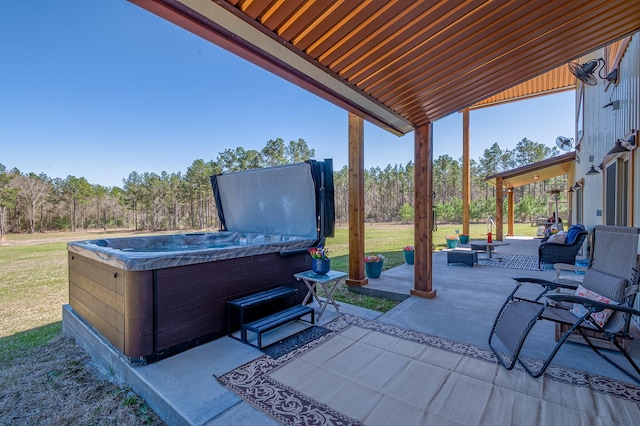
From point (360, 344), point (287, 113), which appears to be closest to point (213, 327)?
point (360, 344)

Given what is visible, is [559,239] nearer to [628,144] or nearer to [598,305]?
[628,144]

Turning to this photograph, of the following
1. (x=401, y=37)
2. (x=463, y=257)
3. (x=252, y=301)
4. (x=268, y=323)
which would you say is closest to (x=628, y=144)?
(x=401, y=37)

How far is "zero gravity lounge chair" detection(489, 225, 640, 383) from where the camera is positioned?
1.97 meters

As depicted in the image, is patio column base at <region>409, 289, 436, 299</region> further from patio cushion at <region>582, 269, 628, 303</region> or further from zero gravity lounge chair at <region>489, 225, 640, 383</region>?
patio cushion at <region>582, 269, 628, 303</region>

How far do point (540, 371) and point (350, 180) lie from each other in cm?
322

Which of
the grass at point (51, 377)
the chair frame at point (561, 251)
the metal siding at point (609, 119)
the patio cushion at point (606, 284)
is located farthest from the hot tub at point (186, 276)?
the chair frame at point (561, 251)

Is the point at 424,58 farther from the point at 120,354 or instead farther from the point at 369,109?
→ the point at 120,354

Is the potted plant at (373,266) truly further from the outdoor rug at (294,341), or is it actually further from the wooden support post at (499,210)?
the wooden support post at (499,210)

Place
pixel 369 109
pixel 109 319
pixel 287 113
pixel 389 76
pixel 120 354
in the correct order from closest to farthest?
pixel 120 354 → pixel 109 319 → pixel 389 76 → pixel 369 109 → pixel 287 113

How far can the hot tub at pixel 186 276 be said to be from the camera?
226 centimetres

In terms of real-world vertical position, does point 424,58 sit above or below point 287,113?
below

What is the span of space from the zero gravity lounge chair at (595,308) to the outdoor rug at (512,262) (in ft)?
12.1

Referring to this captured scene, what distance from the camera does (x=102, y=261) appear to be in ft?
8.38

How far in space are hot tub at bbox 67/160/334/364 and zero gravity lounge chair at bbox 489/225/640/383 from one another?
2.29 meters
